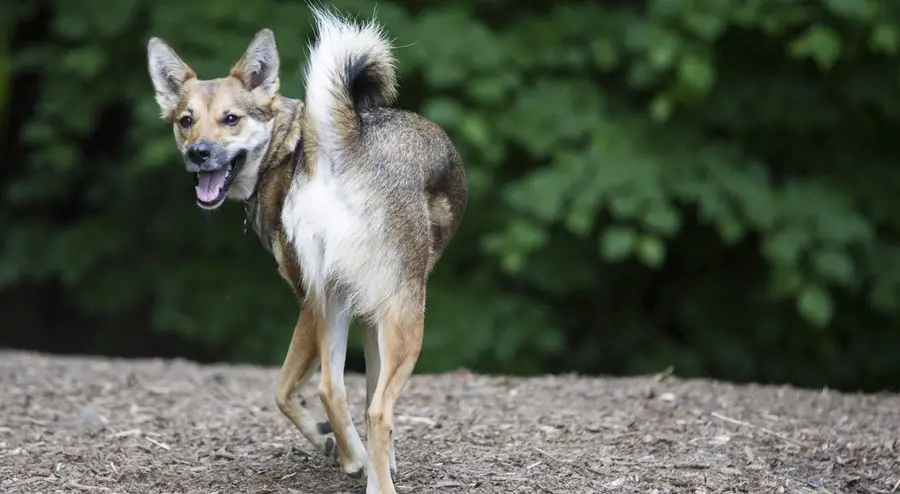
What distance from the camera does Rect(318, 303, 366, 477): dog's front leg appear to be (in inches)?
170

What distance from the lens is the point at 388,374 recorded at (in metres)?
4.16

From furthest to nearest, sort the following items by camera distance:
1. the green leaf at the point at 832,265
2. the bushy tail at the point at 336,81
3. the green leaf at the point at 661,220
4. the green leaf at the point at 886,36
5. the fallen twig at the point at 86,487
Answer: the green leaf at the point at 832,265
the green leaf at the point at 661,220
the green leaf at the point at 886,36
the fallen twig at the point at 86,487
the bushy tail at the point at 336,81

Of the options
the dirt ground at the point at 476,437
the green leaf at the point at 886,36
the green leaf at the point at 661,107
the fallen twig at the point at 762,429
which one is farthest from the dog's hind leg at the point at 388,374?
the green leaf at the point at 886,36

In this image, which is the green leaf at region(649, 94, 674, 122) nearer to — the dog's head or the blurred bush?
the blurred bush

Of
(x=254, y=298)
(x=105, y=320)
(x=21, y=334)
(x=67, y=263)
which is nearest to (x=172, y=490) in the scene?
(x=254, y=298)

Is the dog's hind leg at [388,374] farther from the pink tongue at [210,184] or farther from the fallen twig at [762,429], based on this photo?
the fallen twig at [762,429]

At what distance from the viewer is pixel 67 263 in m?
9.86

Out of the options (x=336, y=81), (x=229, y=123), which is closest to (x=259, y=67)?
(x=229, y=123)

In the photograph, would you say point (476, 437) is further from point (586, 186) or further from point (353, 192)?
point (586, 186)

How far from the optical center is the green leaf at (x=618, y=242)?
765cm

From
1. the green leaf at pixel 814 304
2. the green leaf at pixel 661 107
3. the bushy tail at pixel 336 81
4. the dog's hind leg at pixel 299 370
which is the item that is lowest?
the dog's hind leg at pixel 299 370

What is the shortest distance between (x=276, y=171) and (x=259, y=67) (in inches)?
21.0

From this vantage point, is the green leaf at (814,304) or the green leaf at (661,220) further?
the green leaf at (814,304)

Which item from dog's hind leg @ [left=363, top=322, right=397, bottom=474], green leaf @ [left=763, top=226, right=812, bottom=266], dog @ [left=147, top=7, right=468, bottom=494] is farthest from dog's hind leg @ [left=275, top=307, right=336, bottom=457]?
green leaf @ [left=763, top=226, right=812, bottom=266]
